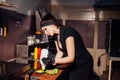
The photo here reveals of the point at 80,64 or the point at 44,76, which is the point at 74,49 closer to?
the point at 80,64

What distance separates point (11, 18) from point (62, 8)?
6.80ft

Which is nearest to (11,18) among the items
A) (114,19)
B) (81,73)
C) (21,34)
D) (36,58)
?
(21,34)

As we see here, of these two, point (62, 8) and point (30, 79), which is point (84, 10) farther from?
point (30, 79)

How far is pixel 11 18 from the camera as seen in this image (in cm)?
232

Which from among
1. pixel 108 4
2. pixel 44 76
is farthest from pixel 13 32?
pixel 108 4

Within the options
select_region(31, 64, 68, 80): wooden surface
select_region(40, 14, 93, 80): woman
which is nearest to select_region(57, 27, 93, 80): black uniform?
select_region(40, 14, 93, 80): woman

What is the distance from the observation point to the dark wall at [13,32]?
2162 mm

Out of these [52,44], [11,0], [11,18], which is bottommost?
[52,44]

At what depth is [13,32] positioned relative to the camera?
2391 mm

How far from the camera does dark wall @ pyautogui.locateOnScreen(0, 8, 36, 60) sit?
2.16 metres

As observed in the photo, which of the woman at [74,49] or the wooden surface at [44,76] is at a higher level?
the woman at [74,49]

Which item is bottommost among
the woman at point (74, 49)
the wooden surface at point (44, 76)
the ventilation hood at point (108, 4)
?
the wooden surface at point (44, 76)

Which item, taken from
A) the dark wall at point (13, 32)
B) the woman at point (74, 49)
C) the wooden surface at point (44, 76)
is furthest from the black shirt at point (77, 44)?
the dark wall at point (13, 32)

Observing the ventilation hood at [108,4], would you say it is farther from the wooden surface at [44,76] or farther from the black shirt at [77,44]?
the wooden surface at [44,76]
